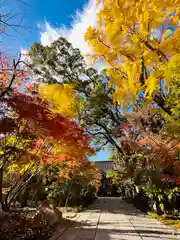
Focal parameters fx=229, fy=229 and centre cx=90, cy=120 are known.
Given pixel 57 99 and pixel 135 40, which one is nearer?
pixel 135 40

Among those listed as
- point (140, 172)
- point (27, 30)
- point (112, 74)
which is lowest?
point (140, 172)

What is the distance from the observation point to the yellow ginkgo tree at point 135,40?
367cm

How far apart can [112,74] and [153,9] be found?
1.43 meters

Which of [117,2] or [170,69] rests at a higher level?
[117,2]

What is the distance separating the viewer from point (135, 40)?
13.0 ft

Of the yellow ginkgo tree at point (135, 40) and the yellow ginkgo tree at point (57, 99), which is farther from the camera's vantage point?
the yellow ginkgo tree at point (57, 99)

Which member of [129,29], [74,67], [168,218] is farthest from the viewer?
[74,67]

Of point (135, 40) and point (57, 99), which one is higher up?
point (57, 99)

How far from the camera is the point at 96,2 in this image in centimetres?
407

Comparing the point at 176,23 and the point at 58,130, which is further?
the point at 58,130

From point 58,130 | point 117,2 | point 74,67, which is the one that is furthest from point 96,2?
point 74,67

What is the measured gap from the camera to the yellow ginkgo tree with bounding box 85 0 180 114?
12.0ft

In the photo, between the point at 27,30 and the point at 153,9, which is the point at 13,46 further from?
the point at 153,9

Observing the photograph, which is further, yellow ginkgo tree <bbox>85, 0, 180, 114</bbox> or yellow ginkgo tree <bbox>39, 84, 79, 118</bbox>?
yellow ginkgo tree <bbox>39, 84, 79, 118</bbox>
